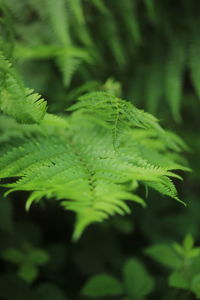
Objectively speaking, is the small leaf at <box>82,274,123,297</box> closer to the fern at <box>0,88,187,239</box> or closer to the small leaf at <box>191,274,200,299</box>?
the small leaf at <box>191,274,200,299</box>

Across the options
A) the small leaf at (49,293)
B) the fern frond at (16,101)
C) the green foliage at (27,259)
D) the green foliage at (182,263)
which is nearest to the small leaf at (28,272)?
the green foliage at (27,259)

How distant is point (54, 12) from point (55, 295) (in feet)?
4.97

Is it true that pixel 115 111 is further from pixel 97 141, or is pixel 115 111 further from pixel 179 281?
pixel 179 281

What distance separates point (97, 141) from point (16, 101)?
0.38 meters

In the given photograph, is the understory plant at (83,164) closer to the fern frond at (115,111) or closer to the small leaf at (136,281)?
the fern frond at (115,111)

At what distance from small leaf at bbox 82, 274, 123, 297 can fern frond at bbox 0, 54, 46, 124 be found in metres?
0.93

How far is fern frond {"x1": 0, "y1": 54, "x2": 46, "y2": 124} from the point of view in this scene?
37.0 inches

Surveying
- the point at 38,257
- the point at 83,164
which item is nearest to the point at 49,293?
the point at 38,257

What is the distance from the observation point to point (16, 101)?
3.12 feet

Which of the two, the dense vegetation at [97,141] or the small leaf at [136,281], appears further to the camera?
the small leaf at [136,281]

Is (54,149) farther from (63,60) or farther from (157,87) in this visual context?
(157,87)

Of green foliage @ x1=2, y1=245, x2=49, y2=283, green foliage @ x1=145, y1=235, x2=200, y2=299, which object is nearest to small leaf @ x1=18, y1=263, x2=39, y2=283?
green foliage @ x1=2, y1=245, x2=49, y2=283

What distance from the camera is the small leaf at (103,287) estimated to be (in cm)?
157

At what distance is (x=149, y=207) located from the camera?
8.58 ft
